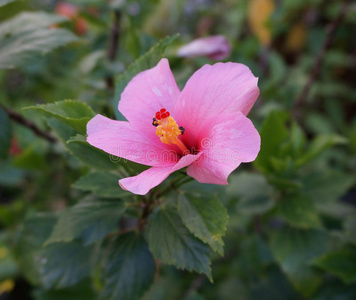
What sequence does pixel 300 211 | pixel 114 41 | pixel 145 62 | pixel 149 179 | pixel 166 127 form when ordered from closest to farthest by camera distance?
pixel 149 179
pixel 166 127
pixel 145 62
pixel 300 211
pixel 114 41

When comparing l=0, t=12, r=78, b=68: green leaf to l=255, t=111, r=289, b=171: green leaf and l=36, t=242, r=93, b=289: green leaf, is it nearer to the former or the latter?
l=36, t=242, r=93, b=289: green leaf

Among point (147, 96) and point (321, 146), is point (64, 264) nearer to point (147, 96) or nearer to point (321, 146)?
point (147, 96)

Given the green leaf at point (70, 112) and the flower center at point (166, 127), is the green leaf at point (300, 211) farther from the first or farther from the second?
the green leaf at point (70, 112)

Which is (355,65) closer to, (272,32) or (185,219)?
(272,32)

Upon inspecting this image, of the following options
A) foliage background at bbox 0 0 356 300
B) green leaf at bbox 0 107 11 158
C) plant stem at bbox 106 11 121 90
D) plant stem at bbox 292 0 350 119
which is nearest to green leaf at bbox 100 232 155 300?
foliage background at bbox 0 0 356 300

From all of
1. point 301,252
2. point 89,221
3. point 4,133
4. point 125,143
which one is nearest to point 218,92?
point 125,143

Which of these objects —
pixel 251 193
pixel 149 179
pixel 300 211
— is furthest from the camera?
pixel 251 193
